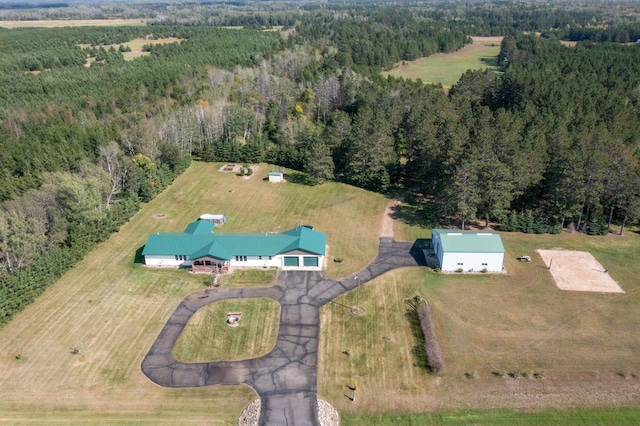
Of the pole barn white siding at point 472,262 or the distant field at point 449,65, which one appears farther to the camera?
the distant field at point 449,65

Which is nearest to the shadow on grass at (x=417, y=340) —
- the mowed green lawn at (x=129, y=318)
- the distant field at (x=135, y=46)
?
the mowed green lawn at (x=129, y=318)

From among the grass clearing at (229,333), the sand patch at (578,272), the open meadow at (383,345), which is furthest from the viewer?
the sand patch at (578,272)

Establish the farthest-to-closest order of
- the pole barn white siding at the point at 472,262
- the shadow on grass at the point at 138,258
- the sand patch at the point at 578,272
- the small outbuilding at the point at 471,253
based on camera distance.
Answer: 1. the shadow on grass at the point at 138,258
2. the pole barn white siding at the point at 472,262
3. the small outbuilding at the point at 471,253
4. the sand patch at the point at 578,272

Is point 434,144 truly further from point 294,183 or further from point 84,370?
point 84,370

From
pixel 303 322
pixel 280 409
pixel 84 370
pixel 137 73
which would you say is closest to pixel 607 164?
pixel 303 322

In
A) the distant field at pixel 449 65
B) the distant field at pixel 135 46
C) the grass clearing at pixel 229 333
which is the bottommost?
the grass clearing at pixel 229 333

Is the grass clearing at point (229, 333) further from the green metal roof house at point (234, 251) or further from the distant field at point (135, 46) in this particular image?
the distant field at point (135, 46)
